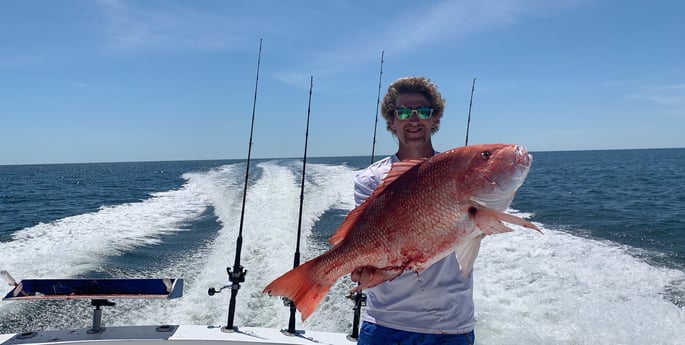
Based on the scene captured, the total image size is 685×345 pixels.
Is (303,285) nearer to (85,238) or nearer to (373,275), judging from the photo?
(373,275)

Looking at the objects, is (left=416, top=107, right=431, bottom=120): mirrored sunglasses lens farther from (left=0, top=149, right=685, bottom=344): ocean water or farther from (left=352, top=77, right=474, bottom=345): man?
(left=0, top=149, right=685, bottom=344): ocean water

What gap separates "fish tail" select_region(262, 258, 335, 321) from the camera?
84.3 inches

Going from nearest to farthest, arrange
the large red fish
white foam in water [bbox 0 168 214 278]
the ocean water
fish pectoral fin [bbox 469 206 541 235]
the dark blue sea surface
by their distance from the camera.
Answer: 1. fish pectoral fin [bbox 469 206 541 235]
2. the large red fish
3. the ocean water
4. white foam in water [bbox 0 168 214 278]
5. the dark blue sea surface

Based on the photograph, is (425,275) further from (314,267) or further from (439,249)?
(314,267)

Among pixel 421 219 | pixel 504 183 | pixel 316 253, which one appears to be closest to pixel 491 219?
pixel 504 183

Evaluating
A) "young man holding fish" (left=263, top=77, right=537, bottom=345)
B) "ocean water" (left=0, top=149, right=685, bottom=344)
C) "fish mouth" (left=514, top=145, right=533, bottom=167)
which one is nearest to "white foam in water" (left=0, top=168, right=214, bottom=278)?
"ocean water" (left=0, top=149, right=685, bottom=344)

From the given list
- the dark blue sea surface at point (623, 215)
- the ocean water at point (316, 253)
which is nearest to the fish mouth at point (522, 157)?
the ocean water at point (316, 253)

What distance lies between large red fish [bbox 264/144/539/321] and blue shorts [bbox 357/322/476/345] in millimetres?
366

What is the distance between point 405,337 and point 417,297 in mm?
210

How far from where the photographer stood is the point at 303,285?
2.16 metres

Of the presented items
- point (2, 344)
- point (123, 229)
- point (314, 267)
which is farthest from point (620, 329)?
point (123, 229)

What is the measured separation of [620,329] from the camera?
7.04 meters

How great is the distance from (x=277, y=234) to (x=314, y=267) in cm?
1078

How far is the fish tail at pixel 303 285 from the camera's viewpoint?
2141 millimetres
